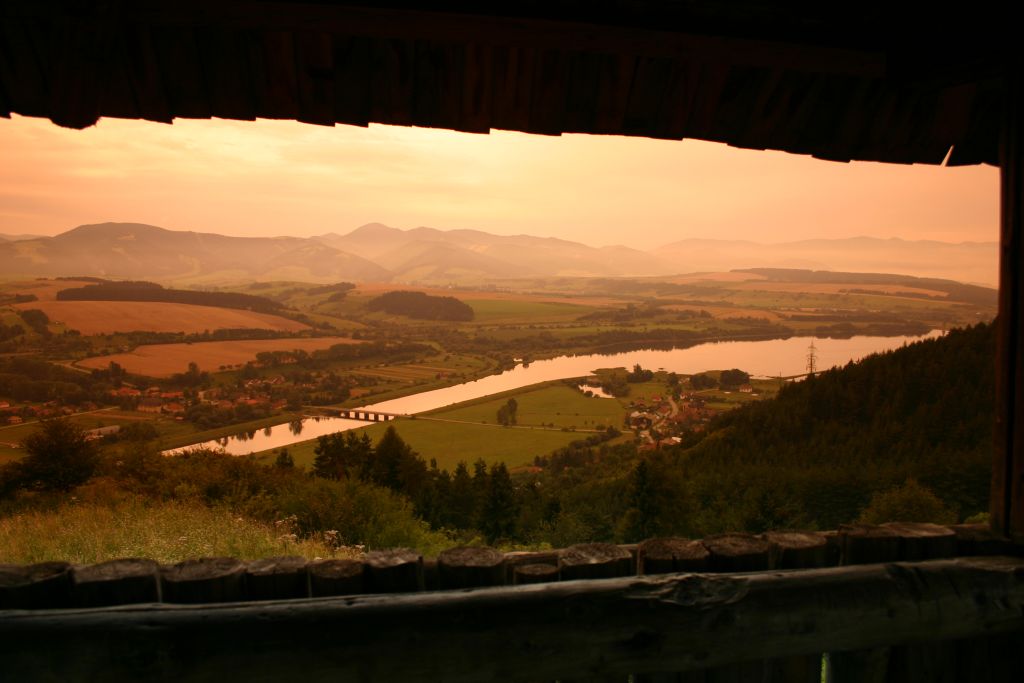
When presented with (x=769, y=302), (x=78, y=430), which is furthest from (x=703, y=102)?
(x=769, y=302)

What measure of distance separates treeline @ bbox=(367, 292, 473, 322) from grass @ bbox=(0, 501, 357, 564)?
85.3 ft

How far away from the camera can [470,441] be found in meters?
24.9

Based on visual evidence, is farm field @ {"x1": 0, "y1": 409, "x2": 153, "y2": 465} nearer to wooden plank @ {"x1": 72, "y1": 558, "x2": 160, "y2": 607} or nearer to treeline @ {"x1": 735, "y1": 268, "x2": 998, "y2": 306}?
wooden plank @ {"x1": 72, "y1": 558, "x2": 160, "y2": 607}

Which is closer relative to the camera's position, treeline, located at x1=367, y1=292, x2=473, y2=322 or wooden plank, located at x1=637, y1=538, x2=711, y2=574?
wooden plank, located at x1=637, y1=538, x2=711, y2=574

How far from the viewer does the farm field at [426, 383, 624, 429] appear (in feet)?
85.3

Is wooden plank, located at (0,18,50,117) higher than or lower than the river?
higher

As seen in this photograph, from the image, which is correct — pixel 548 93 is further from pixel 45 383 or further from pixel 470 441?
pixel 470 441

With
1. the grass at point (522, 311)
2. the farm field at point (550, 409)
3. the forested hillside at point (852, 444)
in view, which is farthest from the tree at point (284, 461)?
the grass at point (522, 311)

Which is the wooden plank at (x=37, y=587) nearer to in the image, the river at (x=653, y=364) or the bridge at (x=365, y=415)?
the river at (x=653, y=364)

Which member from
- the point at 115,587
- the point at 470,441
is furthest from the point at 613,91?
the point at 470,441

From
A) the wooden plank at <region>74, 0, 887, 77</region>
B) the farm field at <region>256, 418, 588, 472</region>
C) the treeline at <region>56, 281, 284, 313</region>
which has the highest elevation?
the wooden plank at <region>74, 0, 887, 77</region>

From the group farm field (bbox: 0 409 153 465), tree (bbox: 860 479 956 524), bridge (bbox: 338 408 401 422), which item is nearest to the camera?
farm field (bbox: 0 409 153 465)

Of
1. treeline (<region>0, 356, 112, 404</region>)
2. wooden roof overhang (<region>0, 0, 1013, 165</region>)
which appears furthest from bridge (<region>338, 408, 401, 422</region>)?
wooden roof overhang (<region>0, 0, 1013, 165</region>)

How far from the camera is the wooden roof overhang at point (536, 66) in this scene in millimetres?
2342
